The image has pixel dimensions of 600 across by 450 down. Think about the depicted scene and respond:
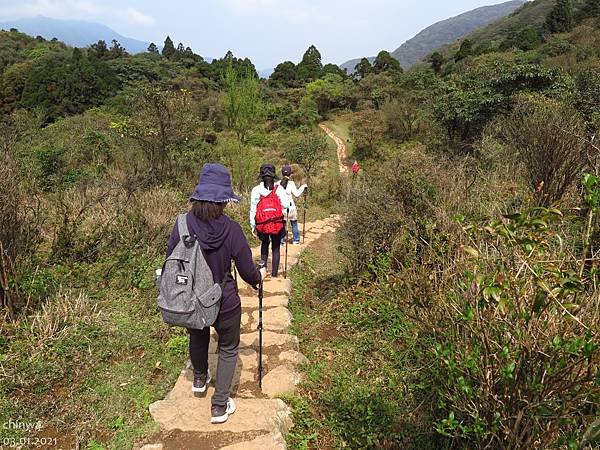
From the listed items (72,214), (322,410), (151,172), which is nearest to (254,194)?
(322,410)

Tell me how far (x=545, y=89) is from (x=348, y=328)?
47.2 ft

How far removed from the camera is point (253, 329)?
4.42 meters

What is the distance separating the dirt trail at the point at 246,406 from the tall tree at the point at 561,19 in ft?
155

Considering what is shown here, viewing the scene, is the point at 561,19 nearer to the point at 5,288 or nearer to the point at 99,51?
the point at 5,288

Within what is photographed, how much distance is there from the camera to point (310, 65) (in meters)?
53.5

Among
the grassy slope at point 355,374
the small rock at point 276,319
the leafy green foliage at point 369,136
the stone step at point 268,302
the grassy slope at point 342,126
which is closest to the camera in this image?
the grassy slope at point 355,374

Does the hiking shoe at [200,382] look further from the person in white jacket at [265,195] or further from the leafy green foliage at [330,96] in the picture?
the leafy green foliage at [330,96]

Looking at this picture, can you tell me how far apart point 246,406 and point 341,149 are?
82.5ft

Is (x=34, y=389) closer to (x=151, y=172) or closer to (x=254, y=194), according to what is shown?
(x=254, y=194)

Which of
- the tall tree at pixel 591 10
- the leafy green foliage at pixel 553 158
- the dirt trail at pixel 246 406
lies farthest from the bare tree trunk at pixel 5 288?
the tall tree at pixel 591 10

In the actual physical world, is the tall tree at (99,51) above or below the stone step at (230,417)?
above

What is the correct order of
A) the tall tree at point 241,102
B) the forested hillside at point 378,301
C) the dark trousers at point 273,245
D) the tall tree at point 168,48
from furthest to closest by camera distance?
the tall tree at point 168,48 < the tall tree at point 241,102 < the dark trousers at point 273,245 < the forested hillside at point 378,301

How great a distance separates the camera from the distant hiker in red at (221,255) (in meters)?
2.65

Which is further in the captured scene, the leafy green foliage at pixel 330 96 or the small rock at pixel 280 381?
the leafy green foliage at pixel 330 96
